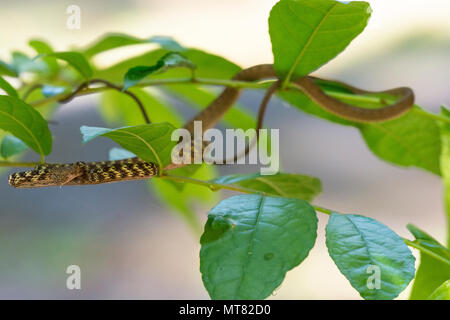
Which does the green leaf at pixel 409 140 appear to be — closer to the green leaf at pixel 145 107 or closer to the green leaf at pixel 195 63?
the green leaf at pixel 195 63

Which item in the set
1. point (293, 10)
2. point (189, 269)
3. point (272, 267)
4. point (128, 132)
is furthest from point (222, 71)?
point (189, 269)

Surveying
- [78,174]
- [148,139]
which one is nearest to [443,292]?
[148,139]

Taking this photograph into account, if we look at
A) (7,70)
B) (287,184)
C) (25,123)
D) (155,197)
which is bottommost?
(155,197)

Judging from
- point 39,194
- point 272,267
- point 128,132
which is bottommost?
point 39,194

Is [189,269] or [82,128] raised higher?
[82,128]

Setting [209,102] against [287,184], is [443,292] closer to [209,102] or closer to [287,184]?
[287,184]

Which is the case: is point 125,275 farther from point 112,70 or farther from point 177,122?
point 112,70

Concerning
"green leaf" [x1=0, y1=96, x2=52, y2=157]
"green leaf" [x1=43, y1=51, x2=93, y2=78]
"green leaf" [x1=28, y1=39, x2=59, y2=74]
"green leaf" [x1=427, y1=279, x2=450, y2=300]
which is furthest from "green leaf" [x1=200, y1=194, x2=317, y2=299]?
"green leaf" [x1=28, y1=39, x2=59, y2=74]

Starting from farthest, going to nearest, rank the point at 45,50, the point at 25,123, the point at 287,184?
1. the point at 45,50
2. the point at 287,184
3. the point at 25,123
